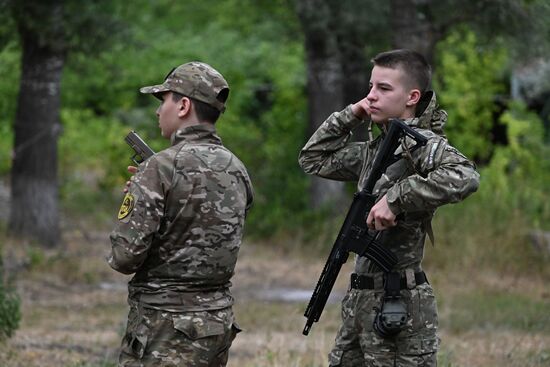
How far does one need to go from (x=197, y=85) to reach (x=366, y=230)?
0.98 meters

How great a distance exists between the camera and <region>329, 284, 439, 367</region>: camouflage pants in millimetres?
4562

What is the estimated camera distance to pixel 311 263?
1405cm

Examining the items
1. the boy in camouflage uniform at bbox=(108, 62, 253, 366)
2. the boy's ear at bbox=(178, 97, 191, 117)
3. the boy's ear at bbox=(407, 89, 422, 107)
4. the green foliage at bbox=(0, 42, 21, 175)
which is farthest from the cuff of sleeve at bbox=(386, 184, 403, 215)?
the green foliage at bbox=(0, 42, 21, 175)

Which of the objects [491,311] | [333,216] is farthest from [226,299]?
[333,216]

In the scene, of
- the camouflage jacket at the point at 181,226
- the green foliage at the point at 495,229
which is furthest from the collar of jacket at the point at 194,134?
the green foliage at the point at 495,229

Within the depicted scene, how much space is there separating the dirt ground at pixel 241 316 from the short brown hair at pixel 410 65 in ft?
8.33

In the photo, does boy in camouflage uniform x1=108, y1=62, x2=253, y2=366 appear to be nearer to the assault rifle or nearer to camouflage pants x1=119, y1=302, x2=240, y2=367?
camouflage pants x1=119, y1=302, x2=240, y2=367

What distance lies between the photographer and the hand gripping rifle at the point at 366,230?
14.8 feet

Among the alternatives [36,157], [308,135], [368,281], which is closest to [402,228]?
[368,281]

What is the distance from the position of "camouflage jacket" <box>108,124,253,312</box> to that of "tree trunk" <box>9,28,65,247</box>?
361 inches

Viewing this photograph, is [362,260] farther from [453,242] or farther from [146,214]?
[453,242]

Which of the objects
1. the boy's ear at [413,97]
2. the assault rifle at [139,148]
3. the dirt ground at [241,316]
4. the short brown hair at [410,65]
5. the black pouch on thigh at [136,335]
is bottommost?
the dirt ground at [241,316]

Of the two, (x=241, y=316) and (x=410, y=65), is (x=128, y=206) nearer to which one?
(x=410, y=65)

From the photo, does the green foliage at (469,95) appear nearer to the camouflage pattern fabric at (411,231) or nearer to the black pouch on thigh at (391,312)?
the camouflage pattern fabric at (411,231)
